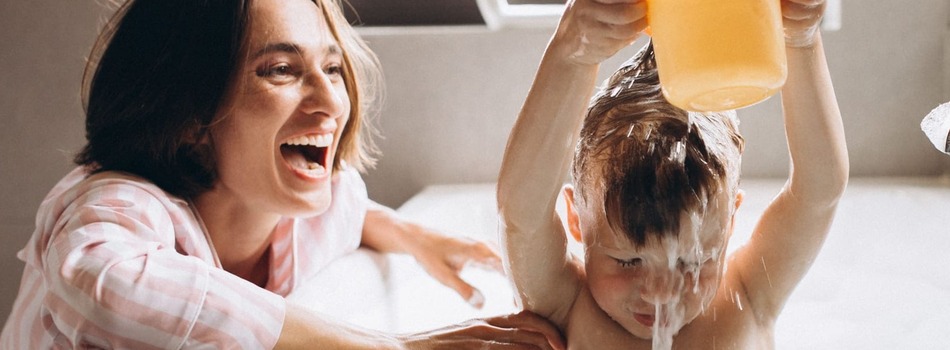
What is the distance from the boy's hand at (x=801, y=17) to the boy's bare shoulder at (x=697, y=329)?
0.37 m

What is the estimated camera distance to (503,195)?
2.61 feet

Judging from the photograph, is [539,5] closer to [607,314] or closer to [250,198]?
[250,198]

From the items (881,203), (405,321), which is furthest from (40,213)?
(881,203)

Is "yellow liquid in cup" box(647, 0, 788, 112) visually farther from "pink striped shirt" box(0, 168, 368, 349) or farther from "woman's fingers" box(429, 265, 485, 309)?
"woman's fingers" box(429, 265, 485, 309)

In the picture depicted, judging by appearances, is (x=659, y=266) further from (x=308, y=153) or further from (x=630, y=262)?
(x=308, y=153)

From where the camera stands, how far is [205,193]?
47.2 inches

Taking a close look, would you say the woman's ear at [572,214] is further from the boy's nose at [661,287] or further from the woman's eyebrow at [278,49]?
the woman's eyebrow at [278,49]

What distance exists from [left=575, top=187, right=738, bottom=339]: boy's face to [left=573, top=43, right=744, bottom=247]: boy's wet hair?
1 cm

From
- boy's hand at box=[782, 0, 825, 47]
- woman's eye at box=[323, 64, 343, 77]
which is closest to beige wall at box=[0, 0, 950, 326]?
woman's eye at box=[323, 64, 343, 77]

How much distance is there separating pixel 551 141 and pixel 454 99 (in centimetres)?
126

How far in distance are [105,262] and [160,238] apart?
0.40 ft

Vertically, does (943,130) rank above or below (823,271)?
above

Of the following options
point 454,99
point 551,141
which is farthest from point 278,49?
point 454,99

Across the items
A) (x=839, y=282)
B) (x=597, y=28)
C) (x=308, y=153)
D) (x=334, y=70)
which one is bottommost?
(x=839, y=282)
